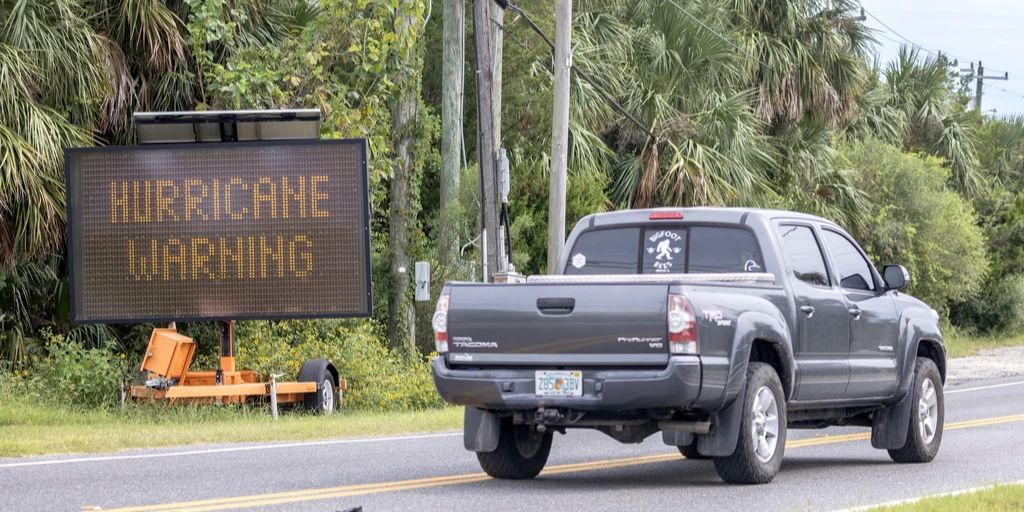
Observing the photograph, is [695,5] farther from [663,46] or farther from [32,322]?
[32,322]

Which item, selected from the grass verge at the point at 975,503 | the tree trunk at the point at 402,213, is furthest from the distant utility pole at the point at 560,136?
the grass verge at the point at 975,503

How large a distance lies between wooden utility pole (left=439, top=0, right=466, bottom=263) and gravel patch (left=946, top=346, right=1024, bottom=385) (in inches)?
340

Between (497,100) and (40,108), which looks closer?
(40,108)

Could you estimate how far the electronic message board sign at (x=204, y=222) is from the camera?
1730cm

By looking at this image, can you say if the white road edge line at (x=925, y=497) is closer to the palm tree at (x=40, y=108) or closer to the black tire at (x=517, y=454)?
the black tire at (x=517, y=454)

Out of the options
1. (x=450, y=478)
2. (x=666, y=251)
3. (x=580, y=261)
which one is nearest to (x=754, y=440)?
(x=666, y=251)

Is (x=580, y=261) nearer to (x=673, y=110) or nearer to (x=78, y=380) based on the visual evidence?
(x=78, y=380)

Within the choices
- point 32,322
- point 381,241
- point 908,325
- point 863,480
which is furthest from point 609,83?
point 863,480

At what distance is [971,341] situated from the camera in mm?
38406

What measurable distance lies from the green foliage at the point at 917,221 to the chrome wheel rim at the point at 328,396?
17.9 m

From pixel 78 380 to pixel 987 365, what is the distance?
19110 millimetres

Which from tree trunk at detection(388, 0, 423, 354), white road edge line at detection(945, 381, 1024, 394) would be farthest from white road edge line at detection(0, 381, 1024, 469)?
white road edge line at detection(945, 381, 1024, 394)

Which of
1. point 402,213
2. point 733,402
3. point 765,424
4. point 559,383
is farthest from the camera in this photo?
point 402,213

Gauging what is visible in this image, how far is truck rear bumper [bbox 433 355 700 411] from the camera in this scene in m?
9.98
